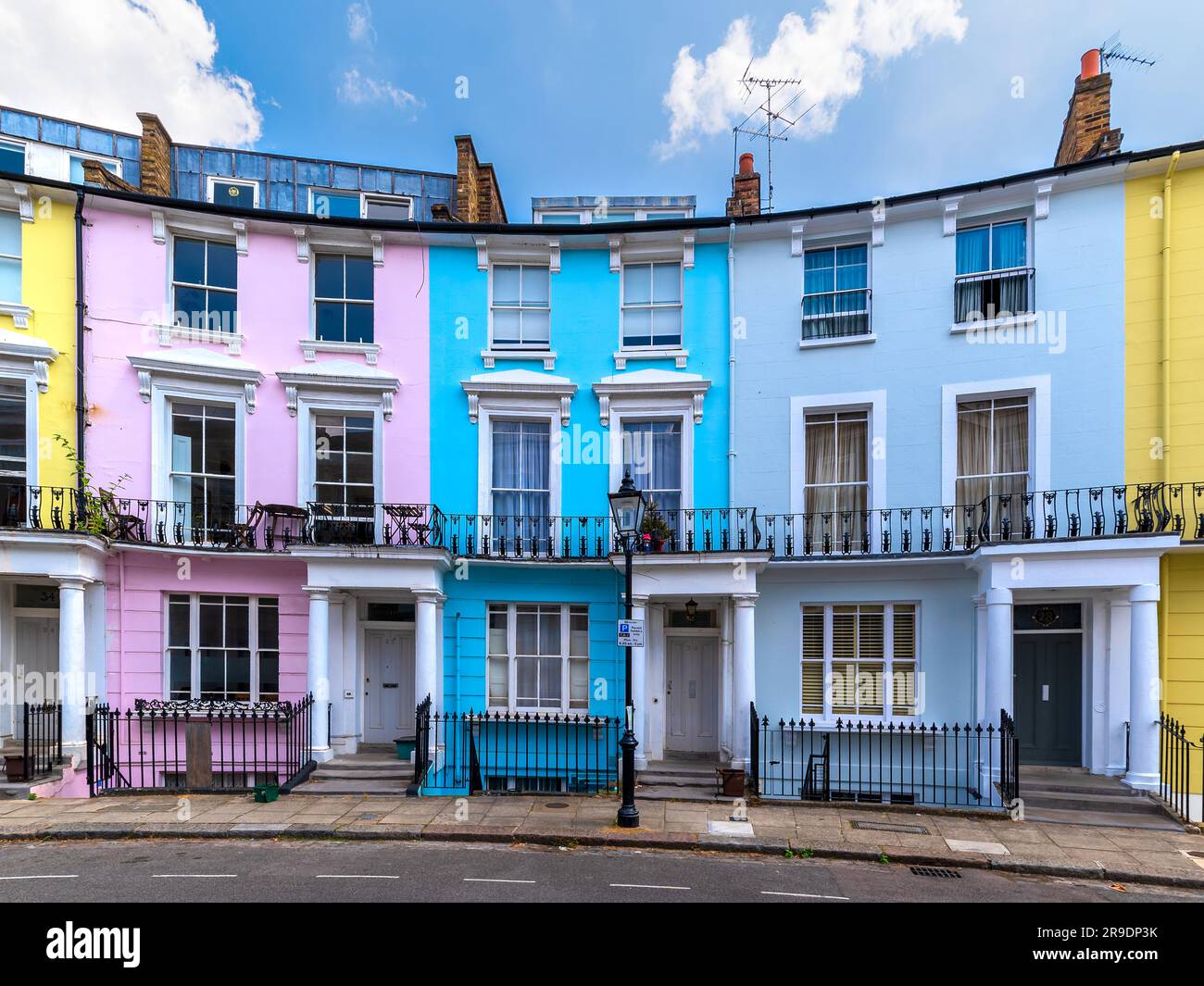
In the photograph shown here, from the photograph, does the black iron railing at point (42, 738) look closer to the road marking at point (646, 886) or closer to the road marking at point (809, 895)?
the road marking at point (646, 886)

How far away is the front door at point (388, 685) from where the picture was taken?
1249 cm

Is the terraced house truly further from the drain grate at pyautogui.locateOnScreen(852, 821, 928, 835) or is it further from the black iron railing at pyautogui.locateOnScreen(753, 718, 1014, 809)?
the drain grate at pyautogui.locateOnScreen(852, 821, 928, 835)

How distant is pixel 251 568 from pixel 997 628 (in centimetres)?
1341

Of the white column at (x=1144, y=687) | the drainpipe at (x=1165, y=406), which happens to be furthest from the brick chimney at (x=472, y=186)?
the white column at (x=1144, y=687)

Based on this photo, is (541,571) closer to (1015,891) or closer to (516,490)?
(516,490)

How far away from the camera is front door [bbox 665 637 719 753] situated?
40.7 ft

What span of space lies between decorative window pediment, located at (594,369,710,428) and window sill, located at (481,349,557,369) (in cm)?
108

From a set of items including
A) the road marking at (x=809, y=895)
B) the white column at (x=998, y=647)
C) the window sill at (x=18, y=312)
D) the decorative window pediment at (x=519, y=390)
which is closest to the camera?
the road marking at (x=809, y=895)

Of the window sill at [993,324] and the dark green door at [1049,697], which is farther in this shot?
the window sill at [993,324]

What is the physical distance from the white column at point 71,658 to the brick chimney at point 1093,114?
64.1 ft

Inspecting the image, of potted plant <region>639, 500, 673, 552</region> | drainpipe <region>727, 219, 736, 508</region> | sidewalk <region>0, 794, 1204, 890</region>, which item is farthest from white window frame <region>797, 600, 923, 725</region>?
potted plant <region>639, 500, 673, 552</region>

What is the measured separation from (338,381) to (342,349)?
2.38 feet

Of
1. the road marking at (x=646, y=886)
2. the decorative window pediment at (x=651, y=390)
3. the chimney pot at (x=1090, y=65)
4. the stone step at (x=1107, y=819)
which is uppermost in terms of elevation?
the chimney pot at (x=1090, y=65)

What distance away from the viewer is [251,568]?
12266 millimetres
